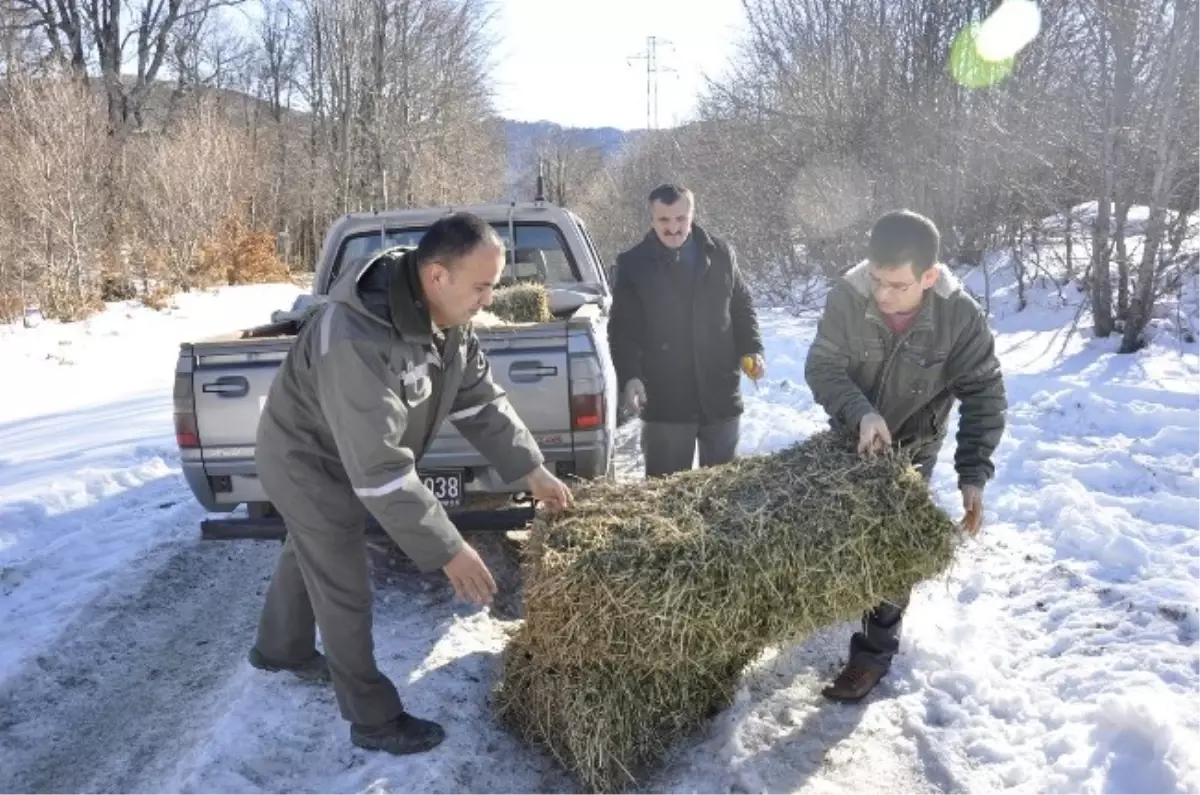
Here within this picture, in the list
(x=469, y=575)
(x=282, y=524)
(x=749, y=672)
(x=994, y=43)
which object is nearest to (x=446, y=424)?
(x=282, y=524)

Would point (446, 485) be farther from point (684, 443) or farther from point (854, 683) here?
point (854, 683)

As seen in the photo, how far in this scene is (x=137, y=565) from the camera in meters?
4.96

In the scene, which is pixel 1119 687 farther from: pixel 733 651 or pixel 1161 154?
pixel 1161 154

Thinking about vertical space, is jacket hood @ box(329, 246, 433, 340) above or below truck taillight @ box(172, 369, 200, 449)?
above

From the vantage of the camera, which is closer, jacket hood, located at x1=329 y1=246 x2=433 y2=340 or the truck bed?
jacket hood, located at x1=329 y1=246 x2=433 y2=340

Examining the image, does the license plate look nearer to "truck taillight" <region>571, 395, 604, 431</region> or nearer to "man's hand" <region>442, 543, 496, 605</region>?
"truck taillight" <region>571, 395, 604, 431</region>

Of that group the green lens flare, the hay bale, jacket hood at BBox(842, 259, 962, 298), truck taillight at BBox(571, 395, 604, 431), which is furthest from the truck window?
the green lens flare

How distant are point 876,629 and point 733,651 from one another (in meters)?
0.93

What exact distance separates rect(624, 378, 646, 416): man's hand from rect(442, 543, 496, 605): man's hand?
1730 millimetres

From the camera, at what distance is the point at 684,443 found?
4445 millimetres

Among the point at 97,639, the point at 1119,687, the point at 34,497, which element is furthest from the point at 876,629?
the point at 34,497

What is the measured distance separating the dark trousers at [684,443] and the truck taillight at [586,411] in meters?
0.46

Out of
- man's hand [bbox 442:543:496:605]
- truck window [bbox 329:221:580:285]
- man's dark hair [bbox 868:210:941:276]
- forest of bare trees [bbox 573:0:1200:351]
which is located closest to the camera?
man's hand [bbox 442:543:496:605]

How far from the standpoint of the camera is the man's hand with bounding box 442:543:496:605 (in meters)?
2.61
